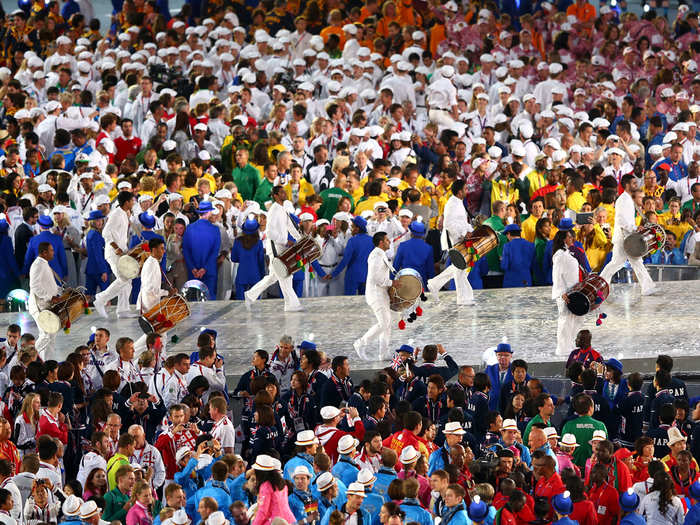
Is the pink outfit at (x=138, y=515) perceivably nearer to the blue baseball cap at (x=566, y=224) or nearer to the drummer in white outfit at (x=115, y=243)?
the drummer in white outfit at (x=115, y=243)

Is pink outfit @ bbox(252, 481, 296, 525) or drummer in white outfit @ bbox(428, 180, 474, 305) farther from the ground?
drummer in white outfit @ bbox(428, 180, 474, 305)

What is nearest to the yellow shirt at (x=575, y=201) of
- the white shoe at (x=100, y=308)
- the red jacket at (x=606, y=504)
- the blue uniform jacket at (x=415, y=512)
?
the white shoe at (x=100, y=308)

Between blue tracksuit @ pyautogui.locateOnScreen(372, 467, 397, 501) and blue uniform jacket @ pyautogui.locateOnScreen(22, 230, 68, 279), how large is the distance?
8.04 meters

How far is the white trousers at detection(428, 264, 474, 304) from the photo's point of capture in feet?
57.2

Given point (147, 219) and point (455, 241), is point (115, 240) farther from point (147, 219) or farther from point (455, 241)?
point (455, 241)

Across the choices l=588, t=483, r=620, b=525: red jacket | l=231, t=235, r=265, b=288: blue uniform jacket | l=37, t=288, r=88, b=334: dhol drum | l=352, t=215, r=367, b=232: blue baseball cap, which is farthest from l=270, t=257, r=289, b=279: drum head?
l=588, t=483, r=620, b=525: red jacket

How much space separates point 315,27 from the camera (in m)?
27.1

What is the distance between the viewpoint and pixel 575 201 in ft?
63.3

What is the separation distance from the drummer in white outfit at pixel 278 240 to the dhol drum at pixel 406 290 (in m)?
2.02

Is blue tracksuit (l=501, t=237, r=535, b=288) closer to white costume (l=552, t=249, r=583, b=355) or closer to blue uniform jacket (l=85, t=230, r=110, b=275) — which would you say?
white costume (l=552, t=249, r=583, b=355)

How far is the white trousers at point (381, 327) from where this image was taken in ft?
51.8

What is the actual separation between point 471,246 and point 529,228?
1.80m

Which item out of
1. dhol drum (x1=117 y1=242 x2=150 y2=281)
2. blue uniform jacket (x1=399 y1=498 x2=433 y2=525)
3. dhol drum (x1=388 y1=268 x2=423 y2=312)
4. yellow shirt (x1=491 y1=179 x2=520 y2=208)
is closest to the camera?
blue uniform jacket (x1=399 y1=498 x2=433 y2=525)

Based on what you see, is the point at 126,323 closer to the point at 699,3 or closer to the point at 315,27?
the point at 315,27
